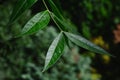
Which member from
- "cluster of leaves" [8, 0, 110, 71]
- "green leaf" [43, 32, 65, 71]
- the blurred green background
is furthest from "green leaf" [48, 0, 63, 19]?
the blurred green background

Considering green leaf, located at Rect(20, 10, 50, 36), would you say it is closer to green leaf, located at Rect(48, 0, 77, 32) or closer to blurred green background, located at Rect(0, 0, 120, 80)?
green leaf, located at Rect(48, 0, 77, 32)

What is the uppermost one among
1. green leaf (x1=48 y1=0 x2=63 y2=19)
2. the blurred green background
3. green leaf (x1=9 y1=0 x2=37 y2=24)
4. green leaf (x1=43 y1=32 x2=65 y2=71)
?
green leaf (x1=9 y1=0 x2=37 y2=24)

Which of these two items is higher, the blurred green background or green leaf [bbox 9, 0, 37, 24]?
green leaf [bbox 9, 0, 37, 24]

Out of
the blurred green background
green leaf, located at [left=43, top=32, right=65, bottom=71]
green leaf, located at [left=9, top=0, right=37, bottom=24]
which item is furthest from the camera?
the blurred green background

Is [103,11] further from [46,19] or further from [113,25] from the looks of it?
[46,19]

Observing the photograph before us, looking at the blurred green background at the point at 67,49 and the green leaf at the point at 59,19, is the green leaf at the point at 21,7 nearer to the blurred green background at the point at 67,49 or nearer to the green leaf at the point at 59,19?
the green leaf at the point at 59,19
